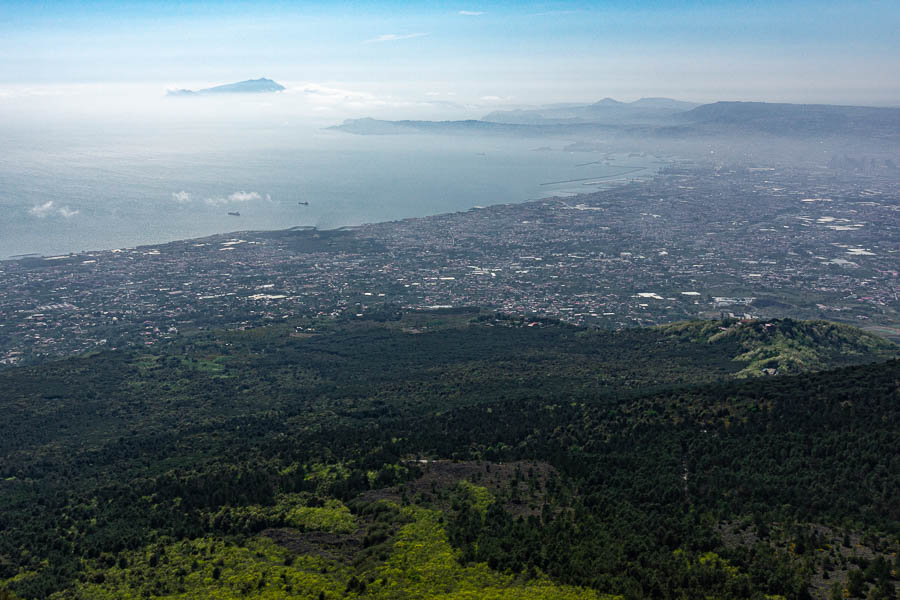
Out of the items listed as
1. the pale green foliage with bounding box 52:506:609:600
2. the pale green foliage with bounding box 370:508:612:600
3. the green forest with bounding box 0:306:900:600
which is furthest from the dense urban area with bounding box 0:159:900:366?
the pale green foliage with bounding box 370:508:612:600

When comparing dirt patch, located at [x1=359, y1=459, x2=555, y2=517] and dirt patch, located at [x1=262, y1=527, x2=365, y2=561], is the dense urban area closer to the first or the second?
dirt patch, located at [x1=359, y1=459, x2=555, y2=517]

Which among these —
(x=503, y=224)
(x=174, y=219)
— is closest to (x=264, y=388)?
(x=503, y=224)

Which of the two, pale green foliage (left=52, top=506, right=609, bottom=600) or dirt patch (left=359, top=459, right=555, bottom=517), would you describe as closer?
pale green foliage (left=52, top=506, right=609, bottom=600)

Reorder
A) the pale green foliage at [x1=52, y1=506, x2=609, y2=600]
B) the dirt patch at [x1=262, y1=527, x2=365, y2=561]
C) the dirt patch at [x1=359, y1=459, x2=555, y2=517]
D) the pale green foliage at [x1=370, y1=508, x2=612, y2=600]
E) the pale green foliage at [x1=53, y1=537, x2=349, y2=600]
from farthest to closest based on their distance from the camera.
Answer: the dirt patch at [x1=359, y1=459, x2=555, y2=517]
the dirt patch at [x1=262, y1=527, x2=365, y2=561]
the pale green foliage at [x1=53, y1=537, x2=349, y2=600]
the pale green foliage at [x1=52, y1=506, x2=609, y2=600]
the pale green foliage at [x1=370, y1=508, x2=612, y2=600]

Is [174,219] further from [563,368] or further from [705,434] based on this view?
[705,434]

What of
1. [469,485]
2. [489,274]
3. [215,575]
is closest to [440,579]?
[469,485]

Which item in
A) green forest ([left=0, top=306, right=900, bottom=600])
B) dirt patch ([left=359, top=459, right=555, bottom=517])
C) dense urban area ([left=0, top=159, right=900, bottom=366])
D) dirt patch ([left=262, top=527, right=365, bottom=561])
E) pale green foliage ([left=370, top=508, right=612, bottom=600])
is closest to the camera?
pale green foliage ([left=370, top=508, right=612, bottom=600])

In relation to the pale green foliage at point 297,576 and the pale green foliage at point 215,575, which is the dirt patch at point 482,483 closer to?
the pale green foliage at point 297,576

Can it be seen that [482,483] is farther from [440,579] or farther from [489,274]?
[489,274]
